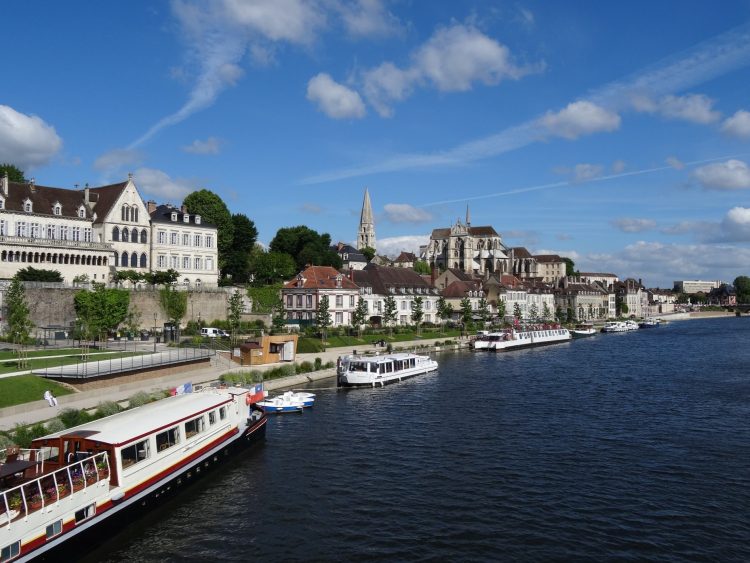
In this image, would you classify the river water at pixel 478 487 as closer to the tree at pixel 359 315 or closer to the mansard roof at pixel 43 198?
the tree at pixel 359 315

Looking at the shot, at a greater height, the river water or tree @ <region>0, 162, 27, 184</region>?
tree @ <region>0, 162, 27, 184</region>

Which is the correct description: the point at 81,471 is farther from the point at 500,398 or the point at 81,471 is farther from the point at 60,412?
the point at 500,398

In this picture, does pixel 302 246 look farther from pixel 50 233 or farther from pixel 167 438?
pixel 167 438

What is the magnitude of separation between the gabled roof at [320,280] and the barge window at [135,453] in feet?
226

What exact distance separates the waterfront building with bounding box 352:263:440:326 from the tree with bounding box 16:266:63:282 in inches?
1880

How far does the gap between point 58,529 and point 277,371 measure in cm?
3771

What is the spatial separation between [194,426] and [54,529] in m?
10.3

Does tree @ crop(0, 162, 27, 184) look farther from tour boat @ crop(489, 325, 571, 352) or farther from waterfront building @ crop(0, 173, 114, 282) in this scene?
tour boat @ crop(489, 325, 571, 352)

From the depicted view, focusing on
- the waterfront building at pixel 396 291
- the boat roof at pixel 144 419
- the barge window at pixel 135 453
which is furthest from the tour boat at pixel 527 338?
the barge window at pixel 135 453

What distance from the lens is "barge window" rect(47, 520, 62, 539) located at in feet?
69.0

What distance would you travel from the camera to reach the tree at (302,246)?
133m

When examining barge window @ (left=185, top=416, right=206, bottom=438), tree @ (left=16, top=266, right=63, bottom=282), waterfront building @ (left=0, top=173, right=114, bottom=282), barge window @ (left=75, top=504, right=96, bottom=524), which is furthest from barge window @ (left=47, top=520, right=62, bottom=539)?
waterfront building @ (left=0, top=173, right=114, bottom=282)

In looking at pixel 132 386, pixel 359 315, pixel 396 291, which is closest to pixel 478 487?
pixel 132 386

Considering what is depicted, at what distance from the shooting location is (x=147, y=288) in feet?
252
